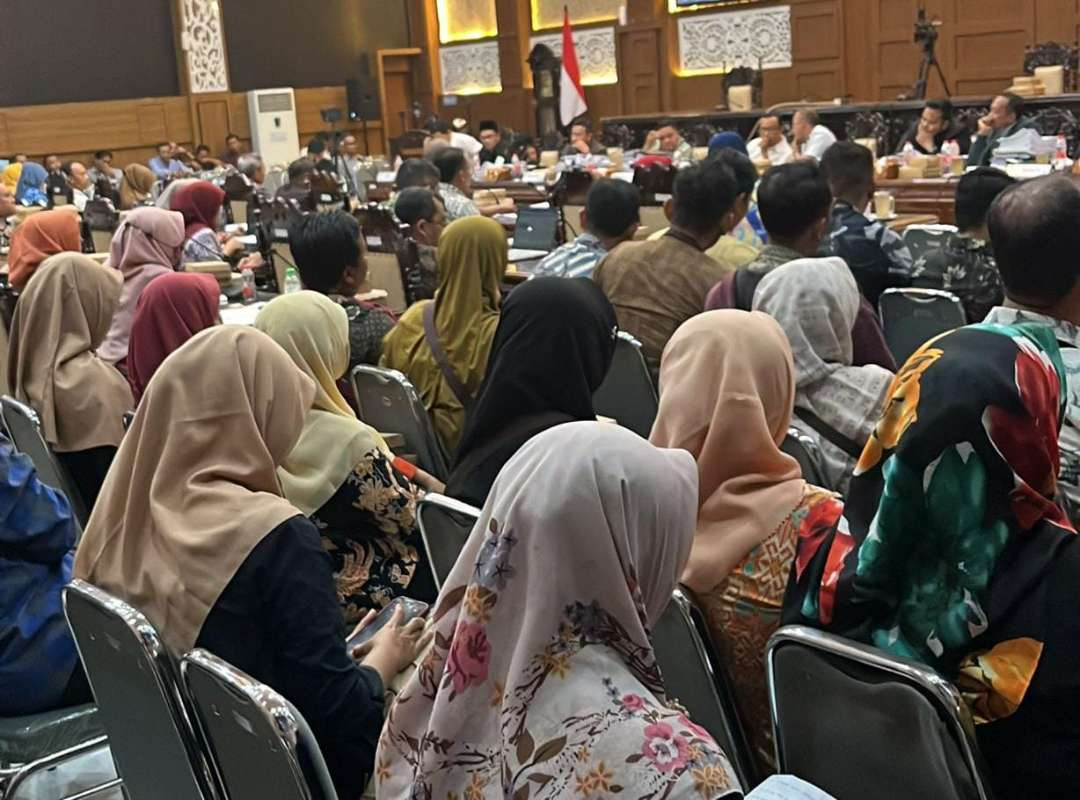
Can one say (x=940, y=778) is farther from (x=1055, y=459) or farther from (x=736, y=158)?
(x=736, y=158)

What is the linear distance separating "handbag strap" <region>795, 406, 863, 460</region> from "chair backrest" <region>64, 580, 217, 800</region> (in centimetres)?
149

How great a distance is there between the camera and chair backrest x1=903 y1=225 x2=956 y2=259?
4.17m

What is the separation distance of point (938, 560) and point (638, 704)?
483 millimetres

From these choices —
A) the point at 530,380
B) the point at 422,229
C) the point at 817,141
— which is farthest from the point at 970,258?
the point at 817,141

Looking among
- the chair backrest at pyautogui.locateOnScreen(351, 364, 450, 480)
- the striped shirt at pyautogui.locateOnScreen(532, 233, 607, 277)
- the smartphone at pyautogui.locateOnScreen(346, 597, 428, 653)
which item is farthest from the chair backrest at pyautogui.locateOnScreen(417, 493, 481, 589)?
the striped shirt at pyautogui.locateOnScreen(532, 233, 607, 277)

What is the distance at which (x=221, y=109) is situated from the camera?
15500 mm

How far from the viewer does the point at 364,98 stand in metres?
16.3

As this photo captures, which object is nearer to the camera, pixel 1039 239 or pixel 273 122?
pixel 1039 239

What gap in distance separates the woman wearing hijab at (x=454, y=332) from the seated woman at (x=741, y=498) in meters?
1.58

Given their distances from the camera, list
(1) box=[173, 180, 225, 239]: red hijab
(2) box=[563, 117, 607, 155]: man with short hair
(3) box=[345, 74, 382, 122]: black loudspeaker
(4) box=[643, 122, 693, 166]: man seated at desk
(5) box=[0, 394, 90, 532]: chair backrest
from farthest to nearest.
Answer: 1. (3) box=[345, 74, 382, 122]: black loudspeaker
2. (2) box=[563, 117, 607, 155]: man with short hair
3. (4) box=[643, 122, 693, 166]: man seated at desk
4. (1) box=[173, 180, 225, 239]: red hijab
5. (5) box=[0, 394, 90, 532]: chair backrest

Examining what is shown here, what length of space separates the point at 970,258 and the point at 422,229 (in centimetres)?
226

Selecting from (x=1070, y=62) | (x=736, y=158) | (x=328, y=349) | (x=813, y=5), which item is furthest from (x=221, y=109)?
(x=328, y=349)

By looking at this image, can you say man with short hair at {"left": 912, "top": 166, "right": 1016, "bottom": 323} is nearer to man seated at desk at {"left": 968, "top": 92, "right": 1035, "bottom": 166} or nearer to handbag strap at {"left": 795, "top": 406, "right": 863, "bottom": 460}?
handbag strap at {"left": 795, "top": 406, "right": 863, "bottom": 460}

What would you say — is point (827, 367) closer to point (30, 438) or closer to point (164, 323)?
point (164, 323)
